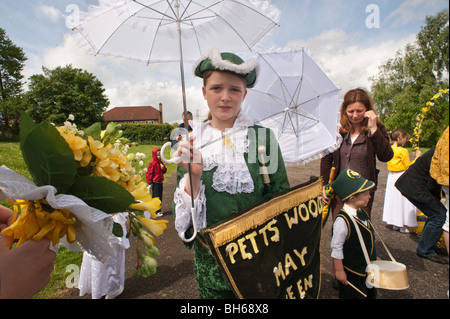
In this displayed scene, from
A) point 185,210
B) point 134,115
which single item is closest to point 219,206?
point 185,210

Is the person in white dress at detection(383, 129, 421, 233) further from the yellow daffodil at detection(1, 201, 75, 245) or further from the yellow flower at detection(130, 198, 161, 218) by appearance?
the yellow daffodil at detection(1, 201, 75, 245)

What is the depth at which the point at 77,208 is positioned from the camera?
2.43 feet

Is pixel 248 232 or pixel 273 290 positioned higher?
pixel 248 232

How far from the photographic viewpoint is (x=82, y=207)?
74cm

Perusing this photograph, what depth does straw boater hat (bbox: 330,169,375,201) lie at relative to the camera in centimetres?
211

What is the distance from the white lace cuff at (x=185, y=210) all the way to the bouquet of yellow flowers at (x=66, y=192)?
0.27m

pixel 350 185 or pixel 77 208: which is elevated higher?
pixel 77 208

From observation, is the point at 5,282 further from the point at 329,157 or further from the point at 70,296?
the point at 329,157

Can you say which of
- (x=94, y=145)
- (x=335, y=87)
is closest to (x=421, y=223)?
(x=335, y=87)

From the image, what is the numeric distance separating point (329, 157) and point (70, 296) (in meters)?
3.66

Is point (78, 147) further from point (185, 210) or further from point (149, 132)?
point (149, 132)

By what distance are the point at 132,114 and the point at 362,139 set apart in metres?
66.0

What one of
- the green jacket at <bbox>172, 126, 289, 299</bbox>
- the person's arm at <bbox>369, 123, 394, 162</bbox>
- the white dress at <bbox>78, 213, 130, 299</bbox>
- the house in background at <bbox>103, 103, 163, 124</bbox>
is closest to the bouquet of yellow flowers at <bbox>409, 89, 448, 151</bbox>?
the person's arm at <bbox>369, 123, 394, 162</bbox>
